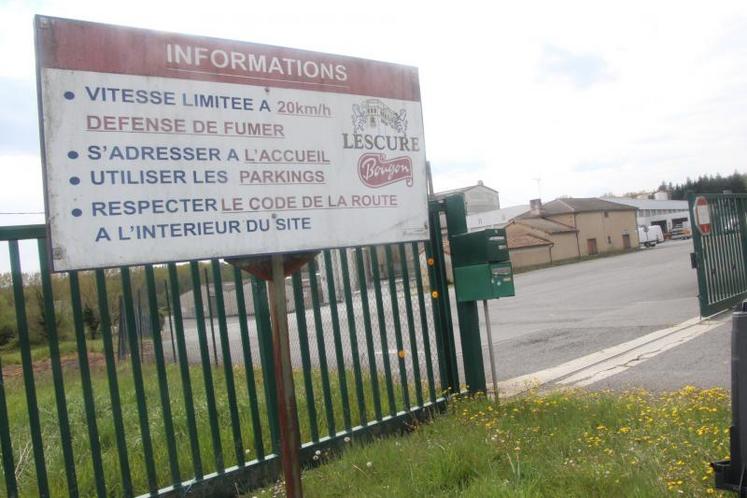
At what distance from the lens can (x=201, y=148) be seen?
3549 millimetres

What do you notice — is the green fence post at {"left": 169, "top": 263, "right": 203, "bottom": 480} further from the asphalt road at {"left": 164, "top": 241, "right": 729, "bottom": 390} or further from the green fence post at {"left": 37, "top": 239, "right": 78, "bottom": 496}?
the green fence post at {"left": 37, "top": 239, "right": 78, "bottom": 496}

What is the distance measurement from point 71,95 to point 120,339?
112 inches

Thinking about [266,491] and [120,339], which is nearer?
[266,491]

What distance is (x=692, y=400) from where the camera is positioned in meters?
5.47

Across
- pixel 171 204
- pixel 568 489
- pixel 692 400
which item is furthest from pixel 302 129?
pixel 692 400

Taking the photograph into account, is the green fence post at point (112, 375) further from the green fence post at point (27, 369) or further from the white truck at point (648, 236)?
the white truck at point (648, 236)

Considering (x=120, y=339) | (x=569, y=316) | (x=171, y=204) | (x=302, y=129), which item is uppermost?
(x=302, y=129)

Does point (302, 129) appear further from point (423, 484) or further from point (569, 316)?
Result: point (569, 316)

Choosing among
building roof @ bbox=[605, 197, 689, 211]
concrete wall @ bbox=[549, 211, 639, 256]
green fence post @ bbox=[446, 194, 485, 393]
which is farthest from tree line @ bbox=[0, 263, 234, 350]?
building roof @ bbox=[605, 197, 689, 211]

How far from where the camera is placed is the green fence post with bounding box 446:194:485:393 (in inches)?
249

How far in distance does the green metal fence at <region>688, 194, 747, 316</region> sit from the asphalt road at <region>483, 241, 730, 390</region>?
742mm

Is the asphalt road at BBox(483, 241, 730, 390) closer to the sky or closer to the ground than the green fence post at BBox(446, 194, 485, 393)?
closer to the ground

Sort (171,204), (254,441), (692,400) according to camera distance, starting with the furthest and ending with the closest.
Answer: (692,400) < (254,441) < (171,204)

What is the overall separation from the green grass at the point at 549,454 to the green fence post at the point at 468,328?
66 cm
